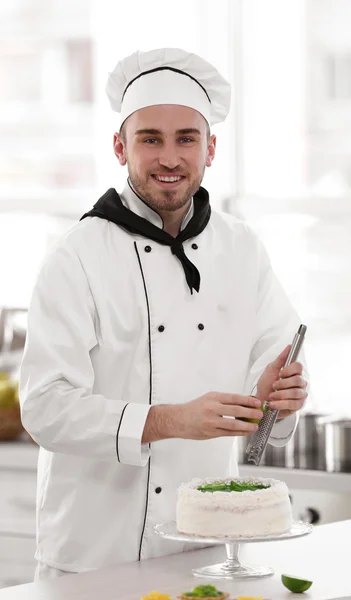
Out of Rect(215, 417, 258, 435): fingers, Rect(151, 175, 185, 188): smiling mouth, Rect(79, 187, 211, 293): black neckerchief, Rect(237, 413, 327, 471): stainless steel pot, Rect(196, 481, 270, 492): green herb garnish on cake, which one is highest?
Rect(151, 175, 185, 188): smiling mouth

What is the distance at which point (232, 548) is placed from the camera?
1996 millimetres

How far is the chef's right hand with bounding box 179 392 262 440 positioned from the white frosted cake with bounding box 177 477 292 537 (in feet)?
0.36

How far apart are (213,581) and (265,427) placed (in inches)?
12.8

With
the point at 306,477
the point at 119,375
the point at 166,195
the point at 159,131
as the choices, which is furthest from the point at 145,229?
the point at 306,477

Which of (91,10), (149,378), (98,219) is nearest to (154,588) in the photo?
(149,378)

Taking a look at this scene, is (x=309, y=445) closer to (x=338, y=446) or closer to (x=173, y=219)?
(x=338, y=446)

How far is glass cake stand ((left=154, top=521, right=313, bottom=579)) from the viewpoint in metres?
1.88

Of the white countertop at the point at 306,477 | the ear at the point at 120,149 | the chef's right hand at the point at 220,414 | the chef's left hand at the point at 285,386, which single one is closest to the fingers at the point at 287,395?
the chef's left hand at the point at 285,386

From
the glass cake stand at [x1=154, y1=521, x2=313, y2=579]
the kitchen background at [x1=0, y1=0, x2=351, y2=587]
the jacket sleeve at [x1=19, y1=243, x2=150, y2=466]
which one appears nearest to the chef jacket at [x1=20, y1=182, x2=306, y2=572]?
the jacket sleeve at [x1=19, y1=243, x2=150, y2=466]

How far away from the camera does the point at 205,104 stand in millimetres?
2430

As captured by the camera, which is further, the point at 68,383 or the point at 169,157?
the point at 169,157

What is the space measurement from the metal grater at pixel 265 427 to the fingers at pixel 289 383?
0.03 m

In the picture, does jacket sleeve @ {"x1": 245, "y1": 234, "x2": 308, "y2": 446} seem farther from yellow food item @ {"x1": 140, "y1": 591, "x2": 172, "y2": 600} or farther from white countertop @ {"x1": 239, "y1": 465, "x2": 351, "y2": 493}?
white countertop @ {"x1": 239, "y1": 465, "x2": 351, "y2": 493}

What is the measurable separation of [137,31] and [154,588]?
2.58 metres
